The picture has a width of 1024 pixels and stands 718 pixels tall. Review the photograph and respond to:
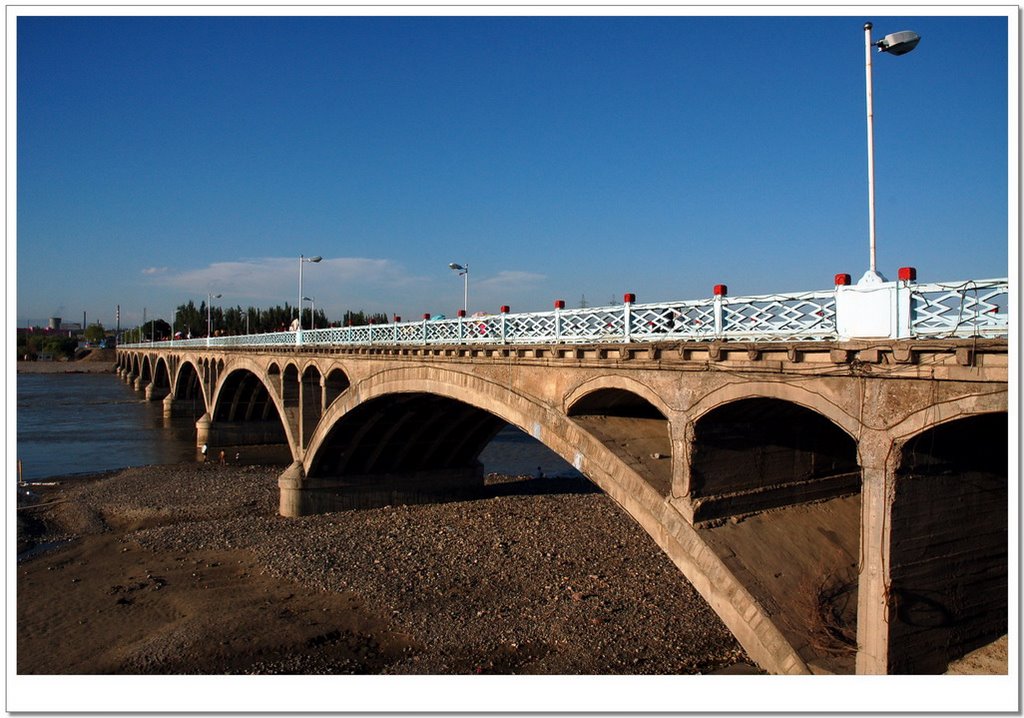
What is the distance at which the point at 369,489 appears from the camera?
93.0ft

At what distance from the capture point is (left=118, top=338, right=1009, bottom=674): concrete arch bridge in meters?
8.16

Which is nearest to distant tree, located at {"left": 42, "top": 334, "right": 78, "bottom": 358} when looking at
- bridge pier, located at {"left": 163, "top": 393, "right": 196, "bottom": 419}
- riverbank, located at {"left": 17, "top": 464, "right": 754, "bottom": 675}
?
bridge pier, located at {"left": 163, "top": 393, "right": 196, "bottom": 419}

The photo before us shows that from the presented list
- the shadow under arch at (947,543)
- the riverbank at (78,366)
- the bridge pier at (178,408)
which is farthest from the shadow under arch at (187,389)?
the riverbank at (78,366)

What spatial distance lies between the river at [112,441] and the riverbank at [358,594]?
36.9 ft

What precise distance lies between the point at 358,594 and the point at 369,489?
10613mm

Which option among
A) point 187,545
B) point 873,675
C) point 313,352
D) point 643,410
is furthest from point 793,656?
point 313,352

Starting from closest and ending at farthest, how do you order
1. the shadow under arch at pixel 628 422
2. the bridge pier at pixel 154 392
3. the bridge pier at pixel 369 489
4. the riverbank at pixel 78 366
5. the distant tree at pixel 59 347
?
1. the shadow under arch at pixel 628 422
2. the bridge pier at pixel 369 489
3. the bridge pier at pixel 154 392
4. the riverbank at pixel 78 366
5. the distant tree at pixel 59 347

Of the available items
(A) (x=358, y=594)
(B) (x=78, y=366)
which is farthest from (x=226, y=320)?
(A) (x=358, y=594)

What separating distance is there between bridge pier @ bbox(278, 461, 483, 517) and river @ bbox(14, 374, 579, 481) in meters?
7.74

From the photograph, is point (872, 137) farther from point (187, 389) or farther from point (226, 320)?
point (226, 320)

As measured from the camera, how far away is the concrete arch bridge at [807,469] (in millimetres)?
8156

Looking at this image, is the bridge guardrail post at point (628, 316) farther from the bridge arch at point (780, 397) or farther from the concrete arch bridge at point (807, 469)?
the bridge arch at point (780, 397)

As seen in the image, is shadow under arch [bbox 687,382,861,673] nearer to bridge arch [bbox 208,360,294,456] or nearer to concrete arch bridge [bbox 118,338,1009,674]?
concrete arch bridge [bbox 118,338,1009,674]

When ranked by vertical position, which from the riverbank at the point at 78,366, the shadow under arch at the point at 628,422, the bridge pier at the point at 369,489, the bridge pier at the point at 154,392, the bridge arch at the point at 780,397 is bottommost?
the bridge pier at the point at 369,489
